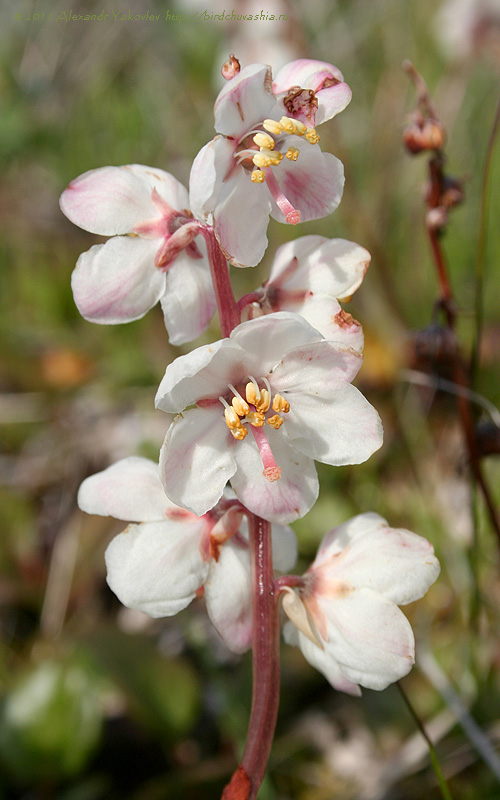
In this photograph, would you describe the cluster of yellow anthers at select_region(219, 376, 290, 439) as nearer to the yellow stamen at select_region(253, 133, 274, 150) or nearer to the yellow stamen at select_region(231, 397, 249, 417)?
the yellow stamen at select_region(231, 397, 249, 417)

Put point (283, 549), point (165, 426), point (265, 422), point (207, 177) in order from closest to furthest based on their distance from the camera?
point (207, 177) → point (265, 422) → point (283, 549) → point (165, 426)

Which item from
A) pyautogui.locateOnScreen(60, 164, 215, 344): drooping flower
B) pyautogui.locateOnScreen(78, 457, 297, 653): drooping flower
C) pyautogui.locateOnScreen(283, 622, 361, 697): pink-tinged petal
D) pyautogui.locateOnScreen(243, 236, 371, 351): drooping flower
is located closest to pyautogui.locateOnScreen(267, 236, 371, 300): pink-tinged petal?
pyautogui.locateOnScreen(243, 236, 371, 351): drooping flower

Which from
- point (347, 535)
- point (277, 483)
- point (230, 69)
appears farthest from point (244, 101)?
point (347, 535)

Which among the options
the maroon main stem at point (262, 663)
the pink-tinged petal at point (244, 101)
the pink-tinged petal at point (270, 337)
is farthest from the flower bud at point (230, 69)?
the maroon main stem at point (262, 663)

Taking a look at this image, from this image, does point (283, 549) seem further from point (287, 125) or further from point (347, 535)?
point (287, 125)

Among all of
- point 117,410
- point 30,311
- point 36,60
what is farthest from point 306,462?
point 36,60

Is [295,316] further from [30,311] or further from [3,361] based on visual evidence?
[30,311]
